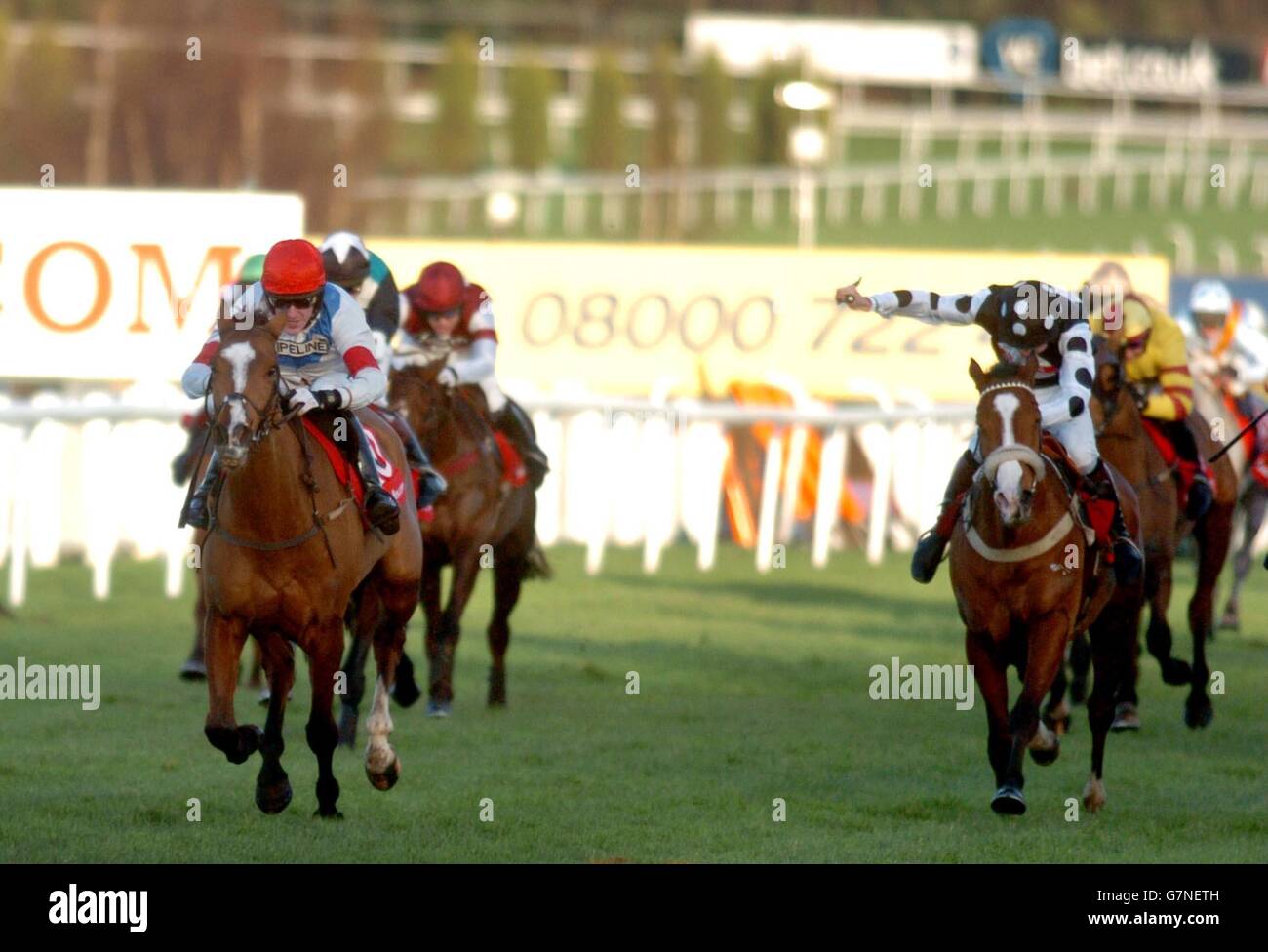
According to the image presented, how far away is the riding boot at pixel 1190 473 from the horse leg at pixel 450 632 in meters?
3.01

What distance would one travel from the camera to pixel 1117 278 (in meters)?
10.7

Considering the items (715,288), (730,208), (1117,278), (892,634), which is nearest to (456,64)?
(730,208)

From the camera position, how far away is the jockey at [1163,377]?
10.5 meters

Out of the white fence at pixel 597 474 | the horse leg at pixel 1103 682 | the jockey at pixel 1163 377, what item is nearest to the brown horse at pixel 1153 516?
the jockey at pixel 1163 377

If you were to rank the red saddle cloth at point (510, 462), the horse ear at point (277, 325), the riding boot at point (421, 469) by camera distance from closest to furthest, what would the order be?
the horse ear at point (277, 325) < the riding boot at point (421, 469) < the red saddle cloth at point (510, 462)

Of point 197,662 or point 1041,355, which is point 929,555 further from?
point 197,662

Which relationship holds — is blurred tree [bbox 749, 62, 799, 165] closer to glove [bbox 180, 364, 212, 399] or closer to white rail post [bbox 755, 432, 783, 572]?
white rail post [bbox 755, 432, 783, 572]

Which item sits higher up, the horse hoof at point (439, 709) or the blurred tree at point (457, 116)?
the blurred tree at point (457, 116)

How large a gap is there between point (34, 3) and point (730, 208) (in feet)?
48.7

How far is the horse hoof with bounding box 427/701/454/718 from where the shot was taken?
10.4m

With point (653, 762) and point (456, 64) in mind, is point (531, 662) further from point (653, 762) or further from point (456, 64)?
point (456, 64)

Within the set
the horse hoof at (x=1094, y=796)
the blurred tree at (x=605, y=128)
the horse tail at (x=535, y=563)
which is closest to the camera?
the horse hoof at (x=1094, y=796)

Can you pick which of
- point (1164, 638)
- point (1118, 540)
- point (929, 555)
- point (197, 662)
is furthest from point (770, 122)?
point (929, 555)

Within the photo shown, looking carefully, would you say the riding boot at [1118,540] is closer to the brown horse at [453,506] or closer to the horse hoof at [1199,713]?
the horse hoof at [1199,713]
